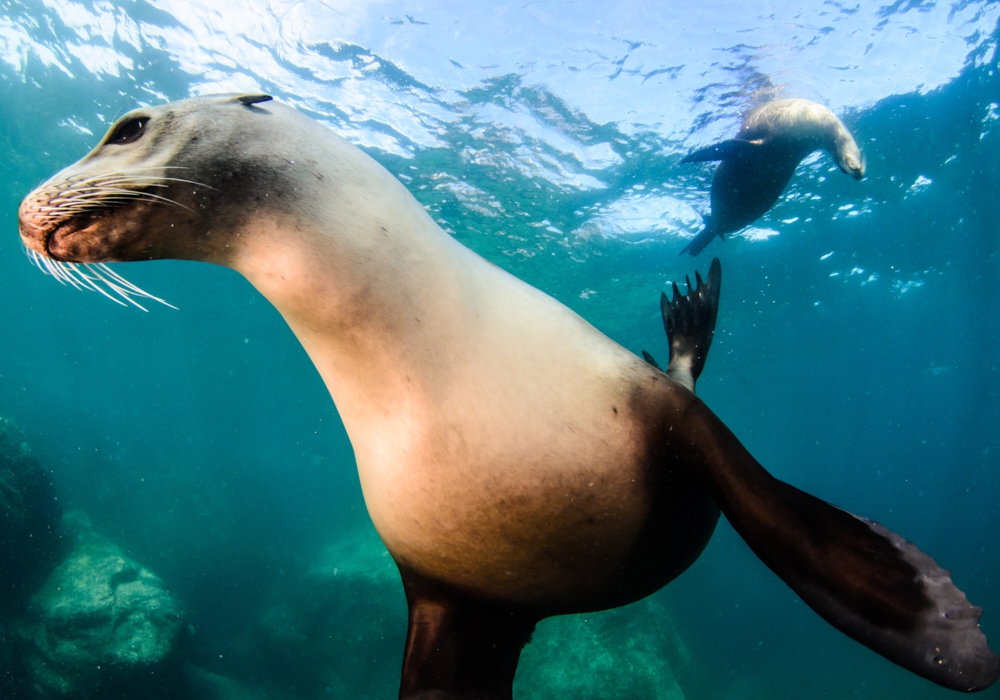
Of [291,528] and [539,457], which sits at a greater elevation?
[539,457]

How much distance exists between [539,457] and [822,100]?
34.8ft

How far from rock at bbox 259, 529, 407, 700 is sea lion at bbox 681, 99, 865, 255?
10.3 meters

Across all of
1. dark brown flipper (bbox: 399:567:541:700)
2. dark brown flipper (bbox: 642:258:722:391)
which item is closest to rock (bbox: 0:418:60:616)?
dark brown flipper (bbox: 399:567:541:700)

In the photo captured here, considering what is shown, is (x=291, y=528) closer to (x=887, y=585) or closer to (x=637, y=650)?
(x=637, y=650)

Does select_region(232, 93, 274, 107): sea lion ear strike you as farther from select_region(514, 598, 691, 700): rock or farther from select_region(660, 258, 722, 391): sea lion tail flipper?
select_region(514, 598, 691, 700): rock

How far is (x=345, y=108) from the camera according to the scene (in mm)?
10258

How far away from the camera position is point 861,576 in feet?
4.23

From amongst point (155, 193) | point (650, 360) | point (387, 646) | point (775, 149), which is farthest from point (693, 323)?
point (387, 646)

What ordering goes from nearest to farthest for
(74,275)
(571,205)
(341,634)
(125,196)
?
(125,196) → (74,275) → (341,634) → (571,205)

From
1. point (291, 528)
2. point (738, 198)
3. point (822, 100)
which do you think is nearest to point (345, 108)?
point (738, 198)

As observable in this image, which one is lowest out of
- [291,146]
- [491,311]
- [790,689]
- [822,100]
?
[790,689]

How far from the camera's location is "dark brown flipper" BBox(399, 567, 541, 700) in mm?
1702

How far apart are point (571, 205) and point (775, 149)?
5956 millimetres

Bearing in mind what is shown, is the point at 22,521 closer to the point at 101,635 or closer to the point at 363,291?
the point at 101,635
